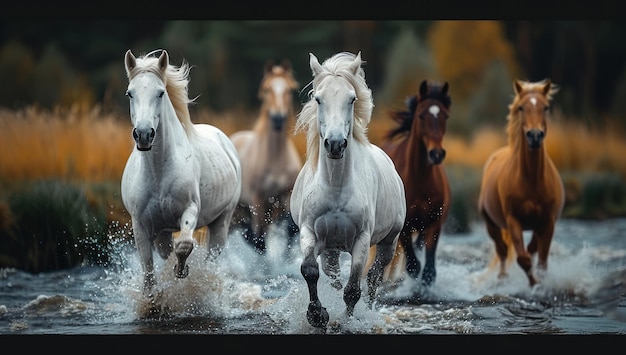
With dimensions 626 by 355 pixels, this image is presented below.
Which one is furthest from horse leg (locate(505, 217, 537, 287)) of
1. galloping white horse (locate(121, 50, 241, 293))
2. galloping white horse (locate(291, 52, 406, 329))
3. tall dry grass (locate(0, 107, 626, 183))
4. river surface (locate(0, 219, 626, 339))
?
galloping white horse (locate(121, 50, 241, 293))

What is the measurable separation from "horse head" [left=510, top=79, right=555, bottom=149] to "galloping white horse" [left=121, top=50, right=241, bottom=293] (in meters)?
2.67

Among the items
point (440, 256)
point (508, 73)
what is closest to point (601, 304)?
point (440, 256)

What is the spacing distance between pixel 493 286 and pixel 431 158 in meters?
1.47

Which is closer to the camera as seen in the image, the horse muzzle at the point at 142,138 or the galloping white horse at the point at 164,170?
the horse muzzle at the point at 142,138

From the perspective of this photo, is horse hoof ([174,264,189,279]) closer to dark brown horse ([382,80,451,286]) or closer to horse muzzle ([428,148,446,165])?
dark brown horse ([382,80,451,286])

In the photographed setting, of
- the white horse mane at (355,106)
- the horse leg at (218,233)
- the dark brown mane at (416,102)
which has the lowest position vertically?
the horse leg at (218,233)

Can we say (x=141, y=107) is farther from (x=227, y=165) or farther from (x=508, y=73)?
(x=508, y=73)

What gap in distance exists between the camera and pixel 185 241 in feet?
23.2

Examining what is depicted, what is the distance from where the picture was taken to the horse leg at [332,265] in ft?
23.4

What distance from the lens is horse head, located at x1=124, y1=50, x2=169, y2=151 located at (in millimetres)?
6707

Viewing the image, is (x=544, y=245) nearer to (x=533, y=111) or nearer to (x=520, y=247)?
(x=520, y=247)

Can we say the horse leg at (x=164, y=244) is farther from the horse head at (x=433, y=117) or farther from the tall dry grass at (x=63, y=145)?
the tall dry grass at (x=63, y=145)

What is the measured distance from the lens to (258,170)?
11.2 m

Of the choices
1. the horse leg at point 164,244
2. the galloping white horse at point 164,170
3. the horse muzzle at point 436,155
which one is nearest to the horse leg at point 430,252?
the horse muzzle at point 436,155
